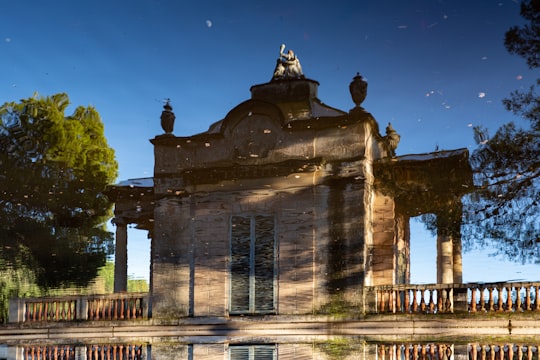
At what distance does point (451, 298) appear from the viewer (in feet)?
46.6

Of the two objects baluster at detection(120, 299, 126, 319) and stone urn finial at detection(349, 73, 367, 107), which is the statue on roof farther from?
baluster at detection(120, 299, 126, 319)

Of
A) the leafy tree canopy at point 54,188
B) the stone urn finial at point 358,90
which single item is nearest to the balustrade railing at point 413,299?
the stone urn finial at point 358,90

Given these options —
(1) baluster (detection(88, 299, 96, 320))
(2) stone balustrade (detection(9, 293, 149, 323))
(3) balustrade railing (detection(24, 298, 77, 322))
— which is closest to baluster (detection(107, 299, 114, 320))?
(2) stone balustrade (detection(9, 293, 149, 323))

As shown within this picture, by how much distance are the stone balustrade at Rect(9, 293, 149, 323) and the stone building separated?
0.58 m

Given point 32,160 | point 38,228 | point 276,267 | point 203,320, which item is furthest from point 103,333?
point 32,160

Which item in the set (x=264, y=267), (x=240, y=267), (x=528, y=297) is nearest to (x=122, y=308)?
(x=240, y=267)

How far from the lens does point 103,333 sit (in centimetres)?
1722

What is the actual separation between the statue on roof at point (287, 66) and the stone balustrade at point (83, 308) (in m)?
6.19

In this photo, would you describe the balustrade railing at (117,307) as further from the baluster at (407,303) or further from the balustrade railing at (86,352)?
the baluster at (407,303)

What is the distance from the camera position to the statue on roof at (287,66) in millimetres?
17797

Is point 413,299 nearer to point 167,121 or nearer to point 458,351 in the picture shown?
point 458,351

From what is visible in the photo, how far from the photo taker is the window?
610 inches

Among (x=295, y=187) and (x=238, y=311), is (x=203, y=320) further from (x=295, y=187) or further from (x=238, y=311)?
(x=295, y=187)

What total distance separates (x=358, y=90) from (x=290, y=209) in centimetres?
303
